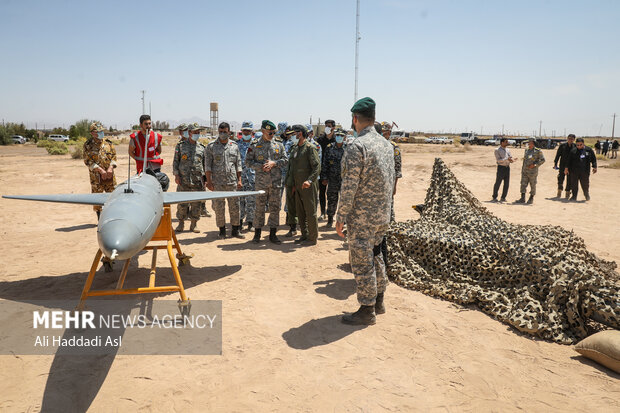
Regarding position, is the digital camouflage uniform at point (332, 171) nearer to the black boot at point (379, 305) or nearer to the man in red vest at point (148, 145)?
the man in red vest at point (148, 145)

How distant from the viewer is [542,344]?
3.61m

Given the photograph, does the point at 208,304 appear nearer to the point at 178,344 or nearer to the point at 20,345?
the point at 178,344

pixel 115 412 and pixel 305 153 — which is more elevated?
pixel 305 153

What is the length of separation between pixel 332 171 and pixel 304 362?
17.5 feet

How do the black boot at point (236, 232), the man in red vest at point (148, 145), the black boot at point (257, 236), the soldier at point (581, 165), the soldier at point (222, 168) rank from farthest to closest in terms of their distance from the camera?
1. the soldier at point (581, 165)
2. the black boot at point (236, 232)
3. the soldier at point (222, 168)
4. the black boot at point (257, 236)
5. the man in red vest at point (148, 145)

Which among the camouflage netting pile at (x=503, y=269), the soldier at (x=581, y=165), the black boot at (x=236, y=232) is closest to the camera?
the camouflage netting pile at (x=503, y=269)

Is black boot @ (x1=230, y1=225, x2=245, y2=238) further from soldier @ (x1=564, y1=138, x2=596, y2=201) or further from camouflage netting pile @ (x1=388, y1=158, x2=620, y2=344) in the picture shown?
soldier @ (x1=564, y1=138, x2=596, y2=201)

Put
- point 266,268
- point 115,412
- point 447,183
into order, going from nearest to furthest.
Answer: point 115,412, point 266,268, point 447,183

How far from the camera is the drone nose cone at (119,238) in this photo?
268cm

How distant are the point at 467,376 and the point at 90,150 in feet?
25.8

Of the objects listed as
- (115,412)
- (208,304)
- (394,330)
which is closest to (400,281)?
(394,330)

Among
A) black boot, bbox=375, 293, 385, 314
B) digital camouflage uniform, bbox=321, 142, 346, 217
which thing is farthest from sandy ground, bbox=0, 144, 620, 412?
digital camouflage uniform, bbox=321, 142, 346, 217

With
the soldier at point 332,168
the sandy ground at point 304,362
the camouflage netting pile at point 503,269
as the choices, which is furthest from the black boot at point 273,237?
the camouflage netting pile at point 503,269

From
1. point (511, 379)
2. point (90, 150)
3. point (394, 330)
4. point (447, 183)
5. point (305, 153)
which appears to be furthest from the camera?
point (90, 150)
